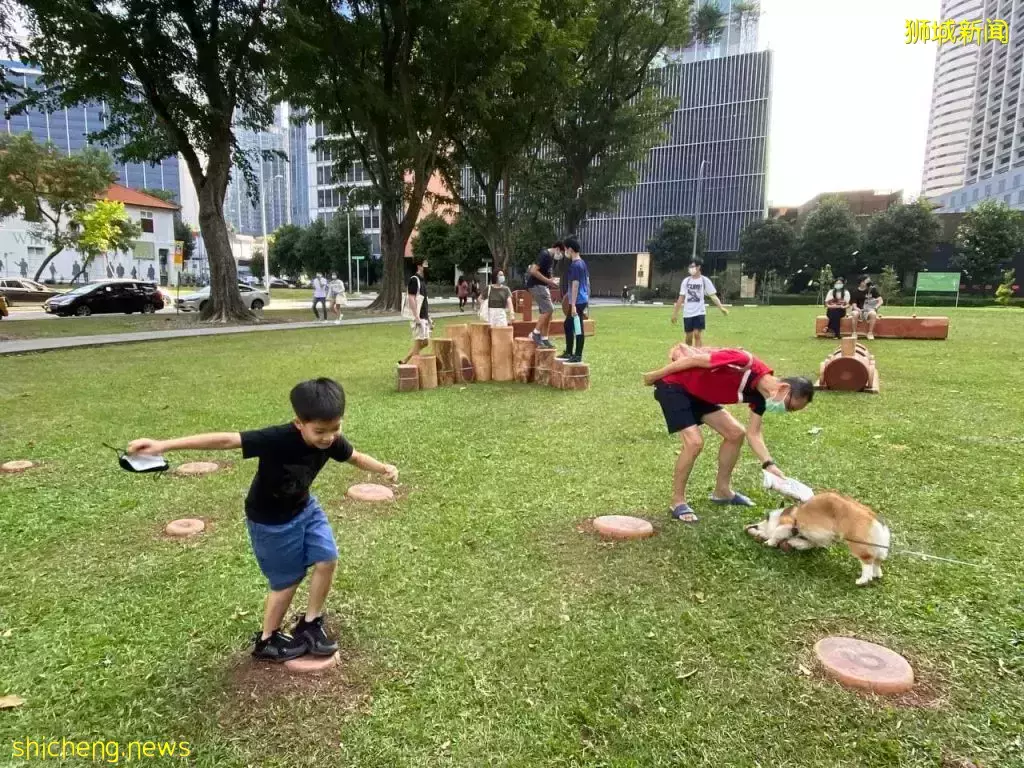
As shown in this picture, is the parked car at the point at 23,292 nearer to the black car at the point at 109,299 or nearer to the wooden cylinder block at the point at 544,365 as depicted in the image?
the black car at the point at 109,299

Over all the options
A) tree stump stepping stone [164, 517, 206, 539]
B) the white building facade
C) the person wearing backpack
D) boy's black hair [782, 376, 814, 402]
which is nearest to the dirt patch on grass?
tree stump stepping stone [164, 517, 206, 539]

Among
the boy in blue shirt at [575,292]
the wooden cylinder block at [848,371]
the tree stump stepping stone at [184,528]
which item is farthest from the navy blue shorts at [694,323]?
the tree stump stepping stone at [184,528]

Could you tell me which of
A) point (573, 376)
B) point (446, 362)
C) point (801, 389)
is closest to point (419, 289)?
point (446, 362)

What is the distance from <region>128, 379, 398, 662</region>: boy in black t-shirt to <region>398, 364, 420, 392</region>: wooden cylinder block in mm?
6346

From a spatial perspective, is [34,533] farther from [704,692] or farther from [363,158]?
[363,158]

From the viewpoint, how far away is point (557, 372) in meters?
9.38

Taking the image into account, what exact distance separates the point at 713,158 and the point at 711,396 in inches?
2661

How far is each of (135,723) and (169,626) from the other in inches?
28.2

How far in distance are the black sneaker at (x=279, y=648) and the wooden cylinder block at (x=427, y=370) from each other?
6.59 m

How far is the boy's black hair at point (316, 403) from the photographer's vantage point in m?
2.46

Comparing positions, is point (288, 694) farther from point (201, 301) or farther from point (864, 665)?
point (201, 301)

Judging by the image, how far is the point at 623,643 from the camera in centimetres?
296

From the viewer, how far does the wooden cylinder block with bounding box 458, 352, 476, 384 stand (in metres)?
9.82

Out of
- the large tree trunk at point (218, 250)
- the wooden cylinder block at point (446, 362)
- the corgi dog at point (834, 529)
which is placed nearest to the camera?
the corgi dog at point (834, 529)
